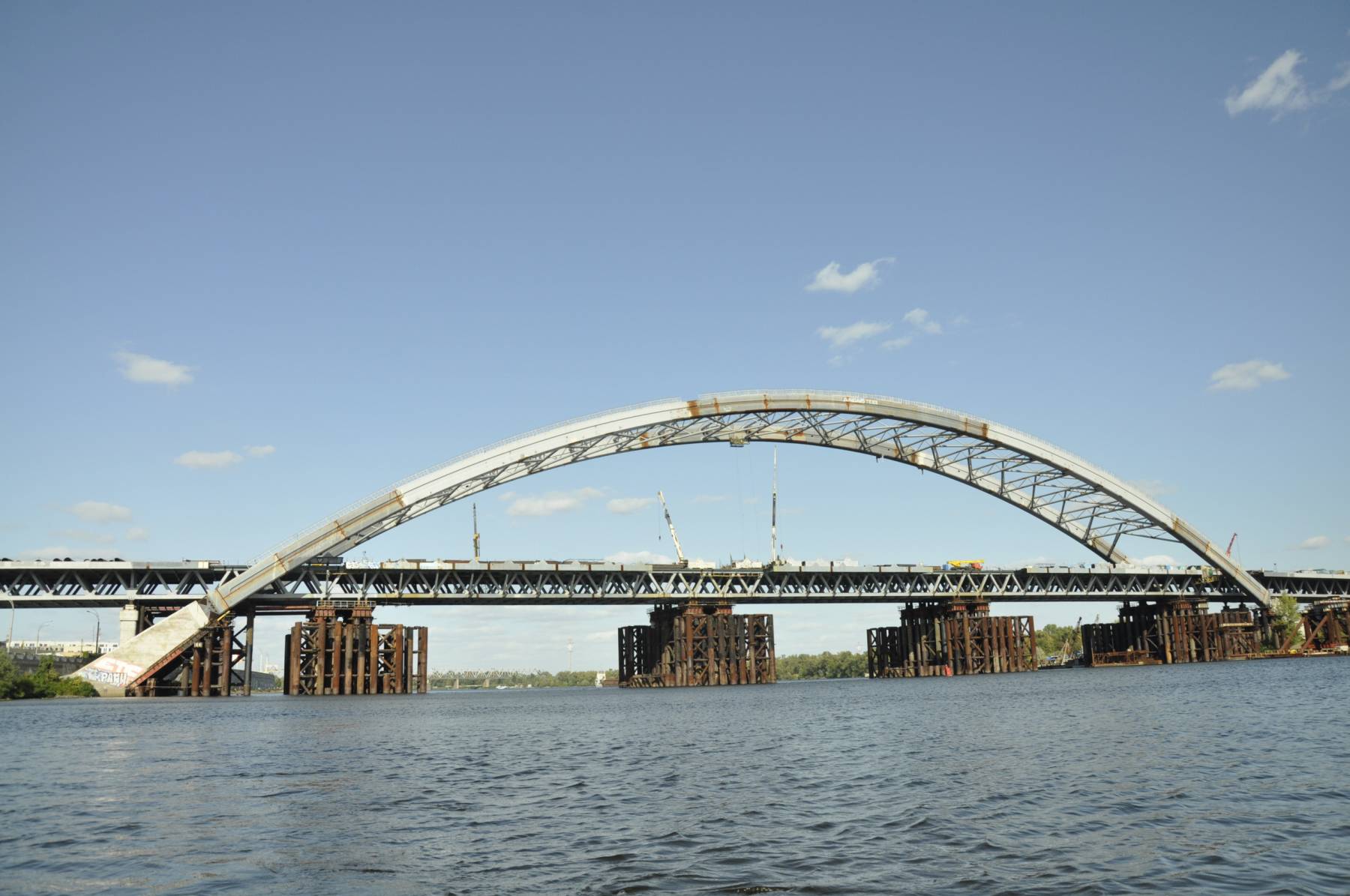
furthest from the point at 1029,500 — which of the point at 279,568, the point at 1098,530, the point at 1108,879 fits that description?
the point at 1108,879

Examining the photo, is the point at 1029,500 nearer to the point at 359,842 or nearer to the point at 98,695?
the point at 98,695

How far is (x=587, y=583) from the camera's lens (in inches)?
4254

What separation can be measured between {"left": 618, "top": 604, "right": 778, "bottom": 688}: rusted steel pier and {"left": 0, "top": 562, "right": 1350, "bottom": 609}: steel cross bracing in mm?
2376

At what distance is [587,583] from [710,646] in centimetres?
1508

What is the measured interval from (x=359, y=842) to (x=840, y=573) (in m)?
102

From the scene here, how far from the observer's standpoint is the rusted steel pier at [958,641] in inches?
4865

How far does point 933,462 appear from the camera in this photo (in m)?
118

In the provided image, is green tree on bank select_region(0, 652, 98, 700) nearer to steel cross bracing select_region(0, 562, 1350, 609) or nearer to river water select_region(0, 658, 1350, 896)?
steel cross bracing select_region(0, 562, 1350, 609)

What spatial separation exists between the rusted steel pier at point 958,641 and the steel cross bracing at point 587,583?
2.94 meters

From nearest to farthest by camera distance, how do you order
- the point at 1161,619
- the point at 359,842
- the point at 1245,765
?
the point at 359,842 → the point at 1245,765 → the point at 1161,619

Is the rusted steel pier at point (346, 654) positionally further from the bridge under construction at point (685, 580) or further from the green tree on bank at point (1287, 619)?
the green tree on bank at point (1287, 619)

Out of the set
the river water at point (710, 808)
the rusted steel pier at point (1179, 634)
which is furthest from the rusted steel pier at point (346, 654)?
the rusted steel pier at point (1179, 634)

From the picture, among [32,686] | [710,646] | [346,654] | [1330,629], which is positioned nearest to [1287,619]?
[1330,629]

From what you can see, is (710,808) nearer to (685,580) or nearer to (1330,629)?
(685,580)
